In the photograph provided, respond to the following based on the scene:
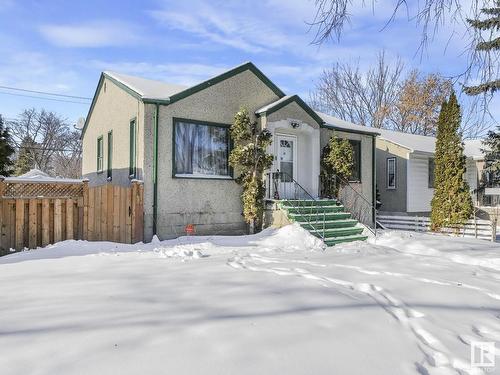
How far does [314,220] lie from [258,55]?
538 centimetres

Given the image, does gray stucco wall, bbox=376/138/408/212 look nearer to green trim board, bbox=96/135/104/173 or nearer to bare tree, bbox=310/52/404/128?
green trim board, bbox=96/135/104/173

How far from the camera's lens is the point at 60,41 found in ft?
52.5

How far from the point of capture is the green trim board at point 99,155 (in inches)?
521

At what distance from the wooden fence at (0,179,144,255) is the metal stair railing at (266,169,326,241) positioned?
4.06 meters

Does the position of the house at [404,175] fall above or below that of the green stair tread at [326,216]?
above

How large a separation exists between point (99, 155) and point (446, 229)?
1274 centimetres

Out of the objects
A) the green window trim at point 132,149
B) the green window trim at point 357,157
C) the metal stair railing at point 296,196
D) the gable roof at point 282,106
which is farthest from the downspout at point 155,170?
the green window trim at point 357,157

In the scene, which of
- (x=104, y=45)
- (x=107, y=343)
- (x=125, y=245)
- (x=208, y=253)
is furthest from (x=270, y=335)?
(x=104, y=45)

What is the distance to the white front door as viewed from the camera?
11.8 metres

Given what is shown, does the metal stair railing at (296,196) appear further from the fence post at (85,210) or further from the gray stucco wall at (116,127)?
the fence post at (85,210)

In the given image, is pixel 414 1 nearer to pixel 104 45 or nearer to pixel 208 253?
pixel 208 253

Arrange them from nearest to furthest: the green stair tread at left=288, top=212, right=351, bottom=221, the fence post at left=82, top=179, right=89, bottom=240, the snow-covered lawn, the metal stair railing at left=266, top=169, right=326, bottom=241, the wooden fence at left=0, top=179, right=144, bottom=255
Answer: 1. the snow-covered lawn
2. the wooden fence at left=0, top=179, right=144, bottom=255
3. the fence post at left=82, top=179, right=89, bottom=240
4. the green stair tread at left=288, top=212, right=351, bottom=221
5. the metal stair railing at left=266, top=169, right=326, bottom=241

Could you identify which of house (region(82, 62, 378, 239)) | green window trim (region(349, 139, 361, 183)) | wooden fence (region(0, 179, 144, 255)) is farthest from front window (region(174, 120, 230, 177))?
green window trim (region(349, 139, 361, 183))

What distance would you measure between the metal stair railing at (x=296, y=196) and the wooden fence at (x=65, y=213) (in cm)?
406
